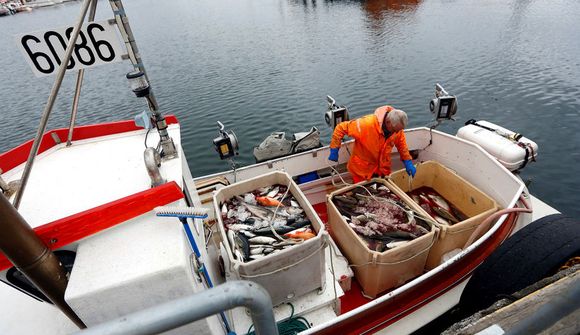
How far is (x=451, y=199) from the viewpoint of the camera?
4973mm

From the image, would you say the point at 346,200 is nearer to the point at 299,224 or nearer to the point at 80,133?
the point at 299,224

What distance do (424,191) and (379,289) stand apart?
231cm

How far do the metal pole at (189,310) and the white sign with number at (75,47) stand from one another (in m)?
2.34

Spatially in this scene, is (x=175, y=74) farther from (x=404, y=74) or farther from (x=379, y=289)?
(x=379, y=289)

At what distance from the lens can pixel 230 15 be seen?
35.9m

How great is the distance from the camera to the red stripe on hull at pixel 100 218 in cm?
200

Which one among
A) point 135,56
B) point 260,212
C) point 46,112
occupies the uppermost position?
point 135,56

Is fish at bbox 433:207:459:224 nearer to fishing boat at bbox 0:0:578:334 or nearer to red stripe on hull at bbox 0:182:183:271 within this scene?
fishing boat at bbox 0:0:578:334

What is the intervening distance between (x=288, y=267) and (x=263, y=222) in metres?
0.67

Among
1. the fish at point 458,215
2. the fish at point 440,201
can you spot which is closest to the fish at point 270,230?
the fish at point 440,201

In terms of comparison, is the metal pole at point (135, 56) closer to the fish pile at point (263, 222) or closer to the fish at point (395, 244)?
the fish pile at point (263, 222)

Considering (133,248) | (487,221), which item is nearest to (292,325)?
(133,248)

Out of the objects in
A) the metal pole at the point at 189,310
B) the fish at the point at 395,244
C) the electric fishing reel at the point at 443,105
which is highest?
the metal pole at the point at 189,310

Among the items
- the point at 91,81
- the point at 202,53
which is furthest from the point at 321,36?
the point at 91,81
